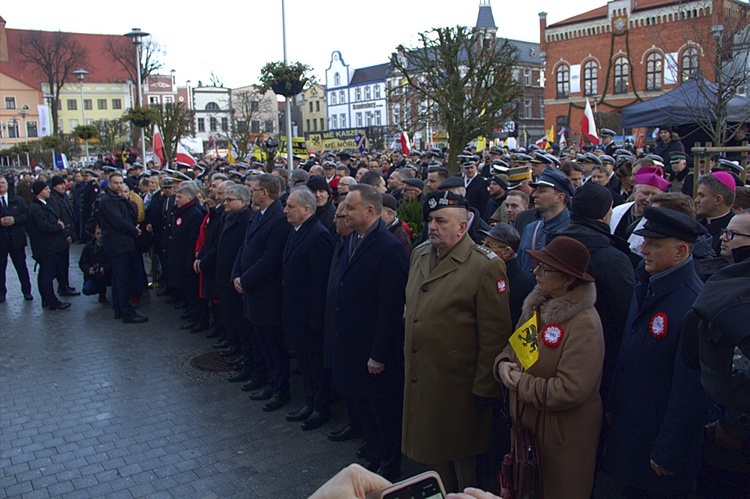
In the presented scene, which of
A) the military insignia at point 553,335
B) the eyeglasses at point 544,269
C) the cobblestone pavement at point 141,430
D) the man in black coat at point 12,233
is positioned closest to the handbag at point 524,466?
the military insignia at point 553,335

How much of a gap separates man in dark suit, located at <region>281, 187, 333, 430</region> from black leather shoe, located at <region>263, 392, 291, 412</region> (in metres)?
0.32

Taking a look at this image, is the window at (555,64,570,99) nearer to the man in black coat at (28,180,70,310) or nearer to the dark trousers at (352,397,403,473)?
the man in black coat at (28,180,70,310)

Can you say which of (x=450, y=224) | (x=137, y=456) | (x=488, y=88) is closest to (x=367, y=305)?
(x=450, y=224)

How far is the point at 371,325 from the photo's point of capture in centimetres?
507

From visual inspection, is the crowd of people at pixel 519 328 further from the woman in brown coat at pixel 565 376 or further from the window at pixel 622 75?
the window at pixel 622 75

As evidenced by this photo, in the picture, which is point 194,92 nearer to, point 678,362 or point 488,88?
point 488,88

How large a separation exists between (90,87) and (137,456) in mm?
99834

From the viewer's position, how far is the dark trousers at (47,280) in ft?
36.0

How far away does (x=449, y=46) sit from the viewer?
15.8 metres

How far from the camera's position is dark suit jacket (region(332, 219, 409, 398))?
4.96m

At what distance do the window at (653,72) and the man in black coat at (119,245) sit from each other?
47.4 meters

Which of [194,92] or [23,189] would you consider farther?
[194,92]

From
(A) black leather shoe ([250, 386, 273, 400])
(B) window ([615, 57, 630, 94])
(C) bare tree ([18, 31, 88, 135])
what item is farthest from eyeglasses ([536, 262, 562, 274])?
(C) bare tree ([18, 31, 88, 135])

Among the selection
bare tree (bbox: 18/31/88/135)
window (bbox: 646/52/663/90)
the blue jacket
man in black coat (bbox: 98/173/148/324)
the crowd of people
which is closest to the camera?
the blue jacket
